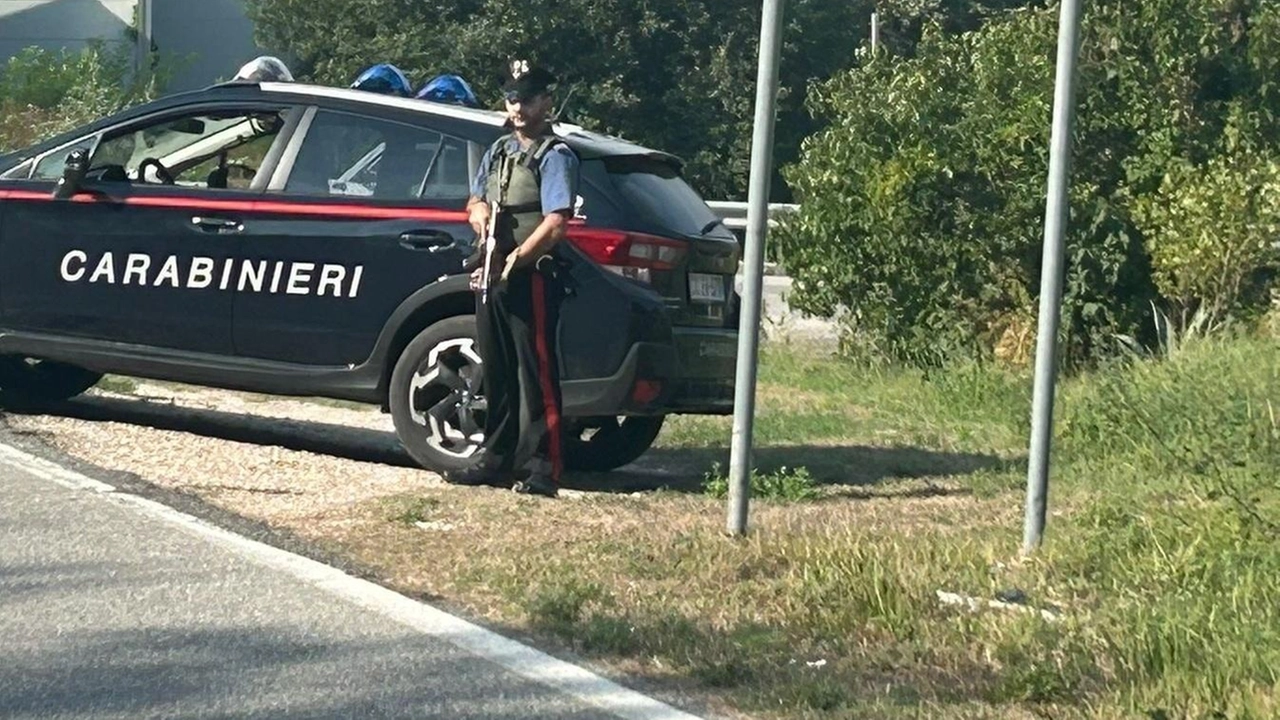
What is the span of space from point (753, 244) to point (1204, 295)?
6.74 metres

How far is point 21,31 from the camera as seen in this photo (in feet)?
149

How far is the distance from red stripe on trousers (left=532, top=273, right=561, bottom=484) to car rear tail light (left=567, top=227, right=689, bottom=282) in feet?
0.97

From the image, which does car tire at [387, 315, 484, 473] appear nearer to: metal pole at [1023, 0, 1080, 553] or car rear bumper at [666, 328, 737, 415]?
car rear bumper at [666, 328, 737, 415]

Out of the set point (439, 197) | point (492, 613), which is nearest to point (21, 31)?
point (439, 197)

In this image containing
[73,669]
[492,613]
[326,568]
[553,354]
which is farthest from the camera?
[553,354]

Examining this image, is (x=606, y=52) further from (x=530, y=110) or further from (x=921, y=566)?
(x=921, y=566)

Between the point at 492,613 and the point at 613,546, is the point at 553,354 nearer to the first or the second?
the point at 613,546

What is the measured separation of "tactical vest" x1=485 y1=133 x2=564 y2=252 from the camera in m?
8.90

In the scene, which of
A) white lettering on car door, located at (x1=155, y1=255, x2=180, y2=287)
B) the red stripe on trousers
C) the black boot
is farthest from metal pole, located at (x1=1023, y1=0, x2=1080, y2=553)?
white lettering on car door, located at (x1=155, y1=255, x2=180, y2=287)

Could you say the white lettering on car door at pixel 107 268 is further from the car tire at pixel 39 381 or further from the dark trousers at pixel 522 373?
the dark trousers at pixel 522 373

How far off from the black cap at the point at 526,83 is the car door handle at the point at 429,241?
2.37ft

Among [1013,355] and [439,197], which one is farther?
[1013,355]

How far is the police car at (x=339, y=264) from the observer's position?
362 inches

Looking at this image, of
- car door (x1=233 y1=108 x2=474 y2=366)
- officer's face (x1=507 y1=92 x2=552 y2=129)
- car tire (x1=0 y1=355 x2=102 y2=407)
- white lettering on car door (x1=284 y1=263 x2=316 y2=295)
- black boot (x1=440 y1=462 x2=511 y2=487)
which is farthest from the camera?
car tire (x1=0 y1=355 x2=102 y2=407)
